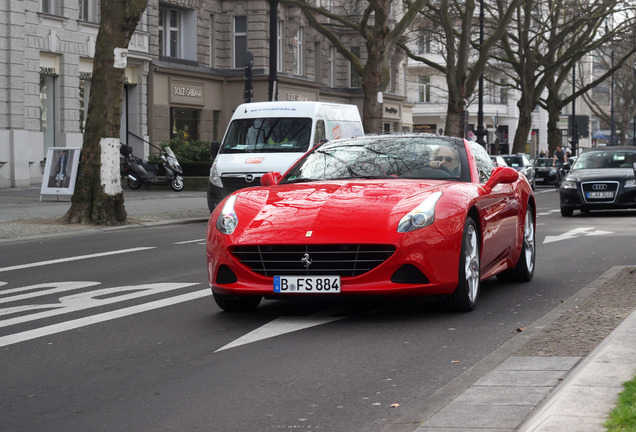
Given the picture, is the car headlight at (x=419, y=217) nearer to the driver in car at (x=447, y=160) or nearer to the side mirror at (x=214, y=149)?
the driver in car at (x=447, y=160)

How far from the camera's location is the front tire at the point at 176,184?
113 feet

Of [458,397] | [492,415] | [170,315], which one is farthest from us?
[170,315]

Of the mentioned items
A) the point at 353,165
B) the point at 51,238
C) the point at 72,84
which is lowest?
the point at 51,238

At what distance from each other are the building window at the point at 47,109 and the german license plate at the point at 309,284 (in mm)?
28885

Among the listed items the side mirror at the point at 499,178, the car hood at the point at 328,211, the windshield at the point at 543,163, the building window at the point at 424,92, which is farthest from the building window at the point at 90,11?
the building window at the point at 424,92

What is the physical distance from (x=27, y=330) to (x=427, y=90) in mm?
87051

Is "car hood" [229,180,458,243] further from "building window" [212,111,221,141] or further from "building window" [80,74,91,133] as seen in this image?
"building window" [212,111,221,141]

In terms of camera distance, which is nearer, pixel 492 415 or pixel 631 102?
pixel 492 415

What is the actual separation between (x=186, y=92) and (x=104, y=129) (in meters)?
25.5

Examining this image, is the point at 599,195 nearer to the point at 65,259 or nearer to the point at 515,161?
the point at 65,259

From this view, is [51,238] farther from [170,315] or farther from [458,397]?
[458,397]

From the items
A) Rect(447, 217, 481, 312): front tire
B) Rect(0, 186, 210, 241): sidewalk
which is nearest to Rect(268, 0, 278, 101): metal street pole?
Rect(0, 186, 210, 241): sidewalk

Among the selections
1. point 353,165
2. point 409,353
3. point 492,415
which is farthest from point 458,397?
point 353,165

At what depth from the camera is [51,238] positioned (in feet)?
59.0
